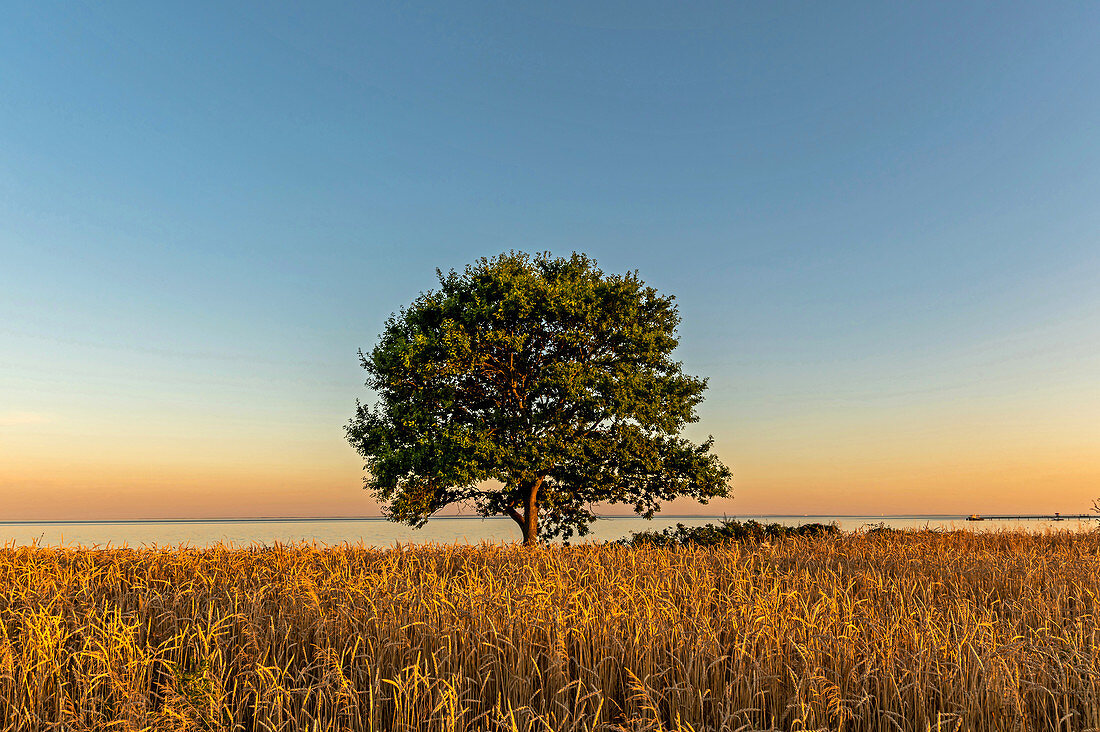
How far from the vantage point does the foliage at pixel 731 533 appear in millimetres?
19047

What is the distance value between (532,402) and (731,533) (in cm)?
790

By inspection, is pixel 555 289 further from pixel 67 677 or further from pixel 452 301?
pixel 67 677

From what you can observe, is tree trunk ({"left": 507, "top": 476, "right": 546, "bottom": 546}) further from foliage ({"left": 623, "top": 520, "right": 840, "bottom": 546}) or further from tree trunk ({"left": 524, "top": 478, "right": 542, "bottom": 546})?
foliage ({"left": 623, "top": 520, "right": 840, "bottom": 546})

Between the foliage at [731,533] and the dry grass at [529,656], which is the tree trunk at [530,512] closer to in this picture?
the foliage at [731,533]

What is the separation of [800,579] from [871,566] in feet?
8.25

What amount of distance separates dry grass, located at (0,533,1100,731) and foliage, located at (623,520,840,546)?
9.21 meters

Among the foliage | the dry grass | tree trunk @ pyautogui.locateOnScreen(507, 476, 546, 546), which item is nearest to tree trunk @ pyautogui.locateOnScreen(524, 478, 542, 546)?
tree trunk @ pyautogui.locateOnScreen(507, 476, 546, 546)

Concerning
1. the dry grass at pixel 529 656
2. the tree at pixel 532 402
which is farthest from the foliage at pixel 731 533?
the dry grass at pixel 529 656

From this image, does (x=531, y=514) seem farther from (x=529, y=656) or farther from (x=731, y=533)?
(x=529, y=656)

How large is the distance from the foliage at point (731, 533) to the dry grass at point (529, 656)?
9.21 m

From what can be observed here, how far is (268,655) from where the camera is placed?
619cm

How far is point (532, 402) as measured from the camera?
2386 centimetres

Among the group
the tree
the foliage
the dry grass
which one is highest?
the tree

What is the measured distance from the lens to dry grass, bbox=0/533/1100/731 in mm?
5000
